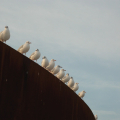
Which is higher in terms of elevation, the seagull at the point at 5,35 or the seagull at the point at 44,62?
the seagull at the point at 44,62

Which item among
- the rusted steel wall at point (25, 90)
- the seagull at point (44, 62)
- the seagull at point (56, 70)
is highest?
the seagull at point (56, 70)

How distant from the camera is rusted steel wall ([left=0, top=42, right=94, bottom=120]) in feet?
25.0

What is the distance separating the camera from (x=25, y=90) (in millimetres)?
8398

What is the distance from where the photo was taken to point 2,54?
24.9 feet

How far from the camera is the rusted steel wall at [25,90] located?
7.62 metres

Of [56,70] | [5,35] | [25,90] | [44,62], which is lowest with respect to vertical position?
[25,90]

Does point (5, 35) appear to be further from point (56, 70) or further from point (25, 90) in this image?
point (56, 70)

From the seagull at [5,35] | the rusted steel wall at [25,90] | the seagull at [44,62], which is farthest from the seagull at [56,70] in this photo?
the seagull at [5,35]

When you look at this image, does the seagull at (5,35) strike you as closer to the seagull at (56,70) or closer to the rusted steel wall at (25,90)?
the rusted steel wall at (25,90)

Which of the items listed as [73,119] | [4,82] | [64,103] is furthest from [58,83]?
[4,82]

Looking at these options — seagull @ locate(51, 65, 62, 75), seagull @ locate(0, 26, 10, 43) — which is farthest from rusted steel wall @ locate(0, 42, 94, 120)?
seagull @ locate(51, 65, 62, 75)

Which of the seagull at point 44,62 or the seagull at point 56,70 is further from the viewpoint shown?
the seagull at point 56,70

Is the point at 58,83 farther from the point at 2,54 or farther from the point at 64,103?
the point at 2,54

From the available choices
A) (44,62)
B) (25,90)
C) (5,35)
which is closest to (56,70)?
(44,62)
